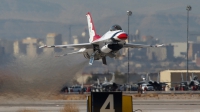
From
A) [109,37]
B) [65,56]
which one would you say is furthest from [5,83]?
[109,37]

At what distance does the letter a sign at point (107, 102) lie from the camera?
103ft

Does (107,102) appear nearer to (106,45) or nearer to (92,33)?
(106,45)

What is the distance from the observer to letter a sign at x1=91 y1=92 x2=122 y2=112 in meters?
31.5

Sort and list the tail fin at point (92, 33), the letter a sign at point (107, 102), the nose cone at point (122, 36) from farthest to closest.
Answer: the tail fin at point (92, 33) < the nose cone at point (122, 36) < the letter a sign at point (107, 102)

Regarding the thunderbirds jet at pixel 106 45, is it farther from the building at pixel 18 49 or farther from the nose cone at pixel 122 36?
the building at pixel 18 49

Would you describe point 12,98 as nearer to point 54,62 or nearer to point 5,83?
point 5,83

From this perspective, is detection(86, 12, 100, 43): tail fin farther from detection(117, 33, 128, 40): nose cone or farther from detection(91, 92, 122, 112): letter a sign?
detection(91, 92, 122, 112): letter a sign

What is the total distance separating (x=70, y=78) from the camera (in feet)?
144

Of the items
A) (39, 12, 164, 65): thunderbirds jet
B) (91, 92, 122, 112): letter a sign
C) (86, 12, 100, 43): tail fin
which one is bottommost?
(91, 92, 122, 112): letter a sign

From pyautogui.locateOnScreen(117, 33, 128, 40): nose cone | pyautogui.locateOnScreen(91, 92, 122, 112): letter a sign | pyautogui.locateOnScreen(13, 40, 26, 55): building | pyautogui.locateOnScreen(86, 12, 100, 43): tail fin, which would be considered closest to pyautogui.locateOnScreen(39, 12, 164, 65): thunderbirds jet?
pyautogui.locateOnScreen(117, 33, 128, 40): nose cone

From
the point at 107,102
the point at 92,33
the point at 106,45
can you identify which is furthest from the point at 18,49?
the point at 107,102

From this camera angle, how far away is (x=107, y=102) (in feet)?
103

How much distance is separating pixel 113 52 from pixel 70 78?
25.2 ft

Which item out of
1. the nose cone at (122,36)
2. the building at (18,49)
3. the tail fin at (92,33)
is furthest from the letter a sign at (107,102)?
the tail fin at (92,33)
